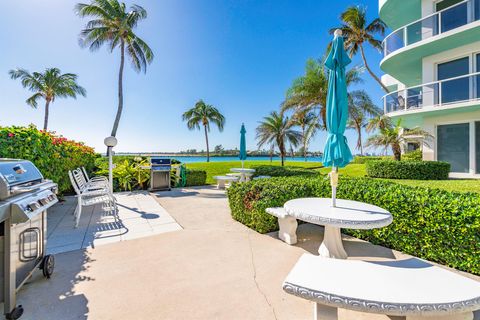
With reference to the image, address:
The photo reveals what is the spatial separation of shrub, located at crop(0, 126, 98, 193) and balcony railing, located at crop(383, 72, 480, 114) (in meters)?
16.0

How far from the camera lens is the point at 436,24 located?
34.9 ft

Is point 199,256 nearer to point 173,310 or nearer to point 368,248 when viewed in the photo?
point 173,310

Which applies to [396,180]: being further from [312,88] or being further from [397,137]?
[312,88]

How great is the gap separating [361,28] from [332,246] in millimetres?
23540

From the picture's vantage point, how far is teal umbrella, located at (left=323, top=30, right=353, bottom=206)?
3.49 meters

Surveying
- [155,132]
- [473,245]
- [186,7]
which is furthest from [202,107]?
[473,245]

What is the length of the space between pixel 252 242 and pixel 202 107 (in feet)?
86.8

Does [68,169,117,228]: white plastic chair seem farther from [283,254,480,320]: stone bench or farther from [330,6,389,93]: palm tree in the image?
[330,6,389,93]: palm tree

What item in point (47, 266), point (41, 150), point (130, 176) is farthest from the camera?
point (130, 176)

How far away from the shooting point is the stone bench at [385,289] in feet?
5.19

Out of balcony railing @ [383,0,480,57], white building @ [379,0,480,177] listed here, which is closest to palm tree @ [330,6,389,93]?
white building @ [379,0,480,177]

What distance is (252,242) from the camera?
164 inches

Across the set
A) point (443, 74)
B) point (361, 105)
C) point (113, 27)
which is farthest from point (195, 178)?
point (361, 105)

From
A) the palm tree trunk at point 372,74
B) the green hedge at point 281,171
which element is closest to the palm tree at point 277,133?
the green hedge at point 281,171
